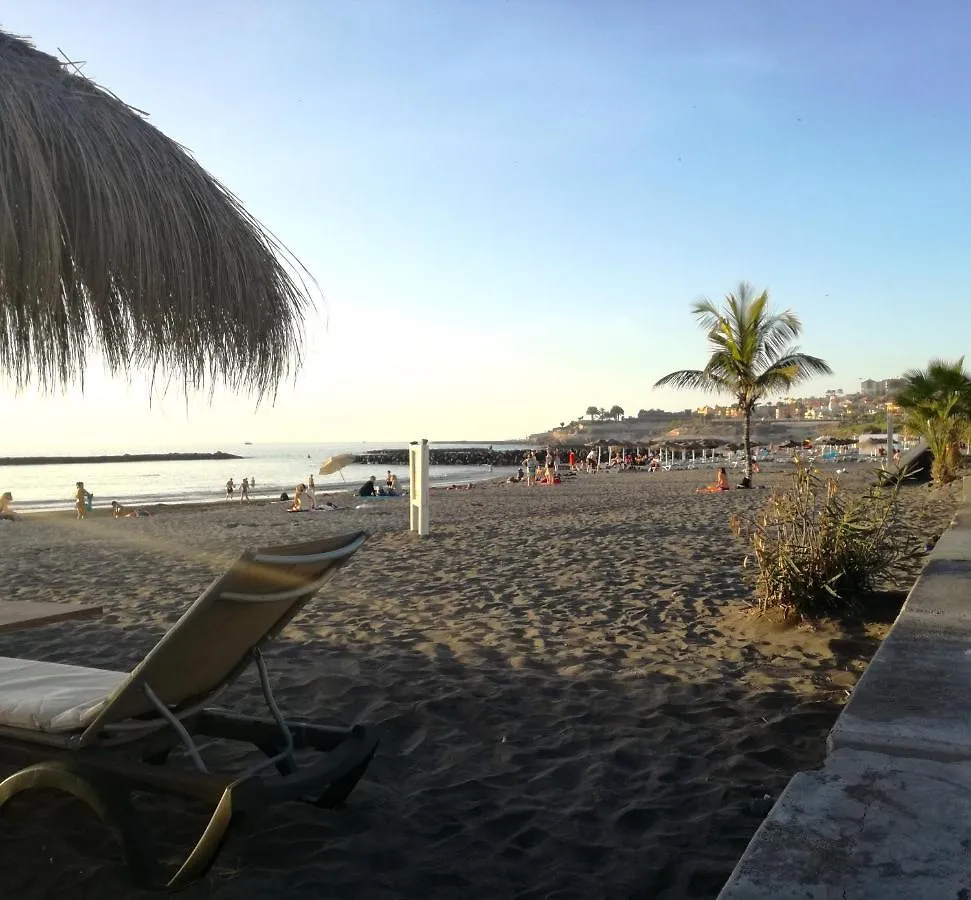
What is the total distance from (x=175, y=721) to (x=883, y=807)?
1.76 m

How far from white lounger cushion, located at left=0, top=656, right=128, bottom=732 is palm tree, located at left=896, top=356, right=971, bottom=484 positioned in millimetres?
16146

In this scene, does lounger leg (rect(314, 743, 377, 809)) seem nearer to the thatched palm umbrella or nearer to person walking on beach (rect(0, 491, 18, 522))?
the thatched palm umbrella

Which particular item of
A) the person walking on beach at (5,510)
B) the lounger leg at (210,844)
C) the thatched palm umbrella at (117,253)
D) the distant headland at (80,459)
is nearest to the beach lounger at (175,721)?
the lounger leg at (210,844)

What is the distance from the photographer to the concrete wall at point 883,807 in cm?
166

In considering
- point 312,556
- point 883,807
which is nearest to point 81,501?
point 312,556

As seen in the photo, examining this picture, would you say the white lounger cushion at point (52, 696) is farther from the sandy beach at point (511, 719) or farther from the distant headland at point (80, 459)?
the distant headland at point (80, 459)

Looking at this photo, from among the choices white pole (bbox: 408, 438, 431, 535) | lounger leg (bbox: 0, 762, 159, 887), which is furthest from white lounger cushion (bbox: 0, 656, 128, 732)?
white pole (bbox: 408, 438, 431, 535)

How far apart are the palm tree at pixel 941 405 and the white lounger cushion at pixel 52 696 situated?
1615cm

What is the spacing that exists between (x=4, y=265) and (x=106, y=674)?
1.32 meters

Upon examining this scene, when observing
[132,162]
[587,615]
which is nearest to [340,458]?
[587,615]

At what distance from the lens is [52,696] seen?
2.23m

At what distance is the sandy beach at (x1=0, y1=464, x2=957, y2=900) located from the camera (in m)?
2.25

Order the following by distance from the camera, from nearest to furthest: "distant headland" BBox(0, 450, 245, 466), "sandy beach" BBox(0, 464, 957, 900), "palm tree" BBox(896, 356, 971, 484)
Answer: "sandy beach" BBox(0, 464, 957, 900), "palm tree" BBox(896, 356, 971, 484), "distant headland" BBox(0, 450, 245, 466)

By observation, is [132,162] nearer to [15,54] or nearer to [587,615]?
[15,54]
